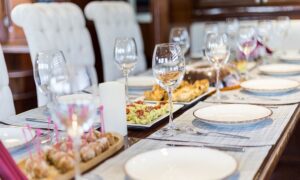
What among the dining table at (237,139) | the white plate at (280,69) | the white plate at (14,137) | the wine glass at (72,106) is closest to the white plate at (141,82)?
Answer: the dining table at (237,139)

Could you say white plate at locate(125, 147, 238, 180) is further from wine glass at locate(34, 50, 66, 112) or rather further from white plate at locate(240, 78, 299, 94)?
white plate at locate(240, 78, 299, 94)

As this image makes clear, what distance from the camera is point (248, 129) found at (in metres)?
1.16

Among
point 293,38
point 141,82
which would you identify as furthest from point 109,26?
point 293,38

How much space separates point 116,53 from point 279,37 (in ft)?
4.04

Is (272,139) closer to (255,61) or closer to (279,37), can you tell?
(255,61)

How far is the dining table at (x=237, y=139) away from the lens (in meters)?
0.91

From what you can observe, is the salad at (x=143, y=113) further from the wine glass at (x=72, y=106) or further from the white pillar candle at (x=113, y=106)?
the wine glass at (x=72, y=106)

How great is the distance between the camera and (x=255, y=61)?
236 cm

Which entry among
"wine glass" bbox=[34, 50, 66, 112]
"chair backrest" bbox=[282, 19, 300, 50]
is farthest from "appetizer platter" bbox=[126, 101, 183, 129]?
"chair backrest" bbox=[282, 19, 300, 50]

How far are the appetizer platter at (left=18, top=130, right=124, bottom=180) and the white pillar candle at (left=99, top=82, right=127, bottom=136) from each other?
0.11 metres

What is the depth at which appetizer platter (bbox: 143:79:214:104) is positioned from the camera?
4.93 feet

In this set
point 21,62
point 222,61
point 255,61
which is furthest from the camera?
point 21,62

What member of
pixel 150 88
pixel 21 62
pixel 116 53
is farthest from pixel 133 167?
pixel 21 62

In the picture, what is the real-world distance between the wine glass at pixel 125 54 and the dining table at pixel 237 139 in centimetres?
29
